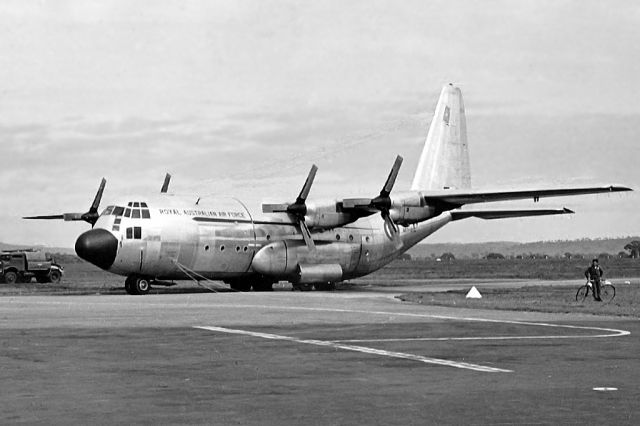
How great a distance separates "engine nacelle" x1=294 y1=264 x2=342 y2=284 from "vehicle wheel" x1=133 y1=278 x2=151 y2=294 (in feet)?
25.2

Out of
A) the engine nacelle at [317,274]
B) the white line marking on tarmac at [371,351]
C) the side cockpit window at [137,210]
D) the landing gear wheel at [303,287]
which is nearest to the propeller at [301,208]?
the engine nacelle at [317,274]

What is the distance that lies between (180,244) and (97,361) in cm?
2988

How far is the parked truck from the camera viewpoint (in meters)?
69.6

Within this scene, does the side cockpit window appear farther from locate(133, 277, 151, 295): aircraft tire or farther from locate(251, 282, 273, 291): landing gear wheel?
locate(251, 282, 273, 291): landing gear wheel

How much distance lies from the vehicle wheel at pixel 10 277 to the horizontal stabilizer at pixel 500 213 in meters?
29.5

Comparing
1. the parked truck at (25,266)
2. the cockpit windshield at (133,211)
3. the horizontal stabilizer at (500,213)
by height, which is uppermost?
the horizontal stabilizer at (500,213)

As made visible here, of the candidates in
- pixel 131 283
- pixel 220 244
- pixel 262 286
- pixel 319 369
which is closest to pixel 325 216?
pixel 262 286

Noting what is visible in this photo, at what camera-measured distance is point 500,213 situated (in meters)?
57.4

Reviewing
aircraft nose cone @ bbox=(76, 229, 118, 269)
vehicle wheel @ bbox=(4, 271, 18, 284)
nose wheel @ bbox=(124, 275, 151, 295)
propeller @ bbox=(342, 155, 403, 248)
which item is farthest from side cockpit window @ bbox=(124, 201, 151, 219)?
vehicle wheel @ bbox=(4, 271, 18, 284)

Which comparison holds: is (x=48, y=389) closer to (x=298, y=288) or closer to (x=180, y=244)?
(x=180, y=244)

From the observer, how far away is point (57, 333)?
23734mm

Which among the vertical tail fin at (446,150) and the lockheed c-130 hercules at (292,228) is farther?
the vertical tail fin at (446,150)

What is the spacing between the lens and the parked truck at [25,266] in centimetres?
6956

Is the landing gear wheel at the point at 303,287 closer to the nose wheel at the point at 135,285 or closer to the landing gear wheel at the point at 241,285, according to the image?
the landing gear wheel at the point at 241,285
